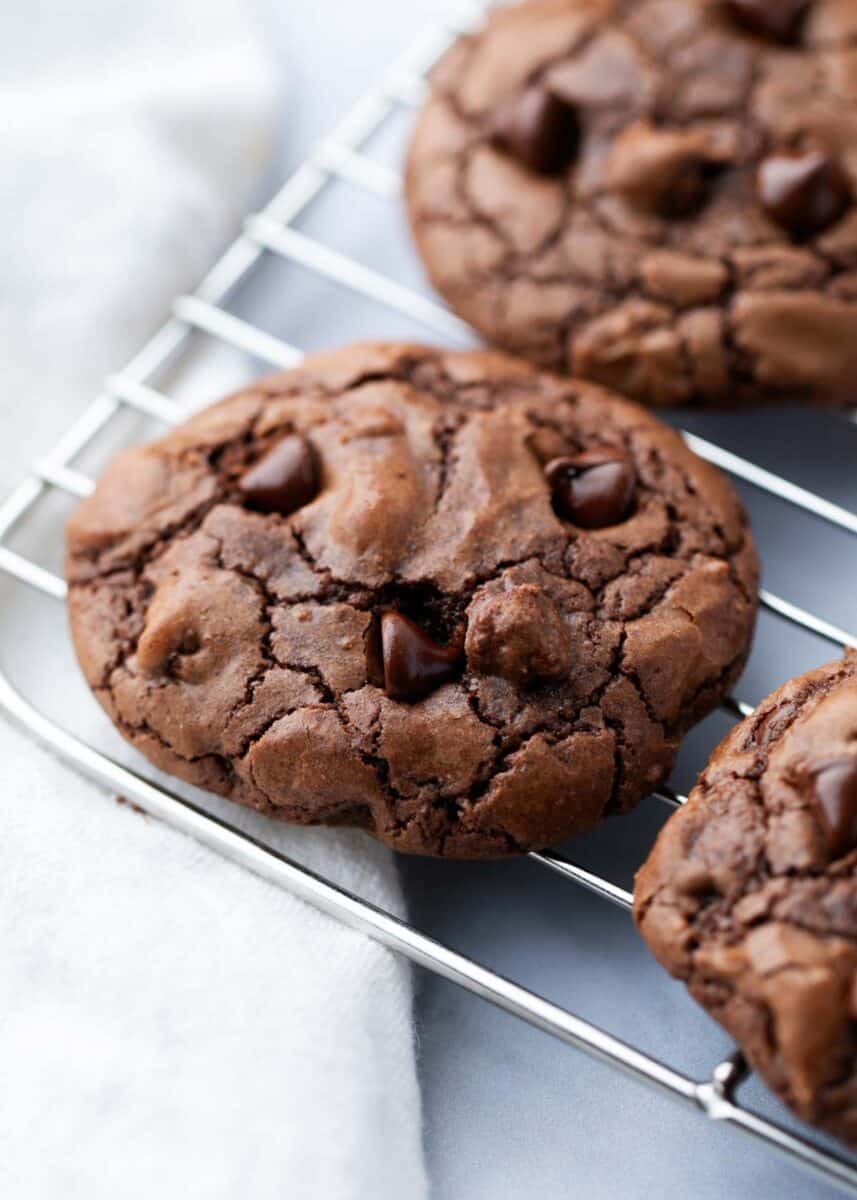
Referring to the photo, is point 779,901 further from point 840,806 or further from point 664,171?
point 664,171

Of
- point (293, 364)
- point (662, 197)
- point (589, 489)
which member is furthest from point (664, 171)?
point (293, 364)

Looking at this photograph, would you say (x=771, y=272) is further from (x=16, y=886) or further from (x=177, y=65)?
(x=16, y=886)

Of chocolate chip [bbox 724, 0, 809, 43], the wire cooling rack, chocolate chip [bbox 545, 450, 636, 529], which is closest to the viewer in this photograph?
the wire cooling rack

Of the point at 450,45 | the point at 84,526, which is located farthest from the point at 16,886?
the point at 450,45

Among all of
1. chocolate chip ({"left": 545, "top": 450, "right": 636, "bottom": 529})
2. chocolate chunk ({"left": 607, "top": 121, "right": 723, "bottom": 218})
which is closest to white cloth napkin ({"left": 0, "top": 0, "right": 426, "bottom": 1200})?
chocolate chip ({"left": 545, "top": 450, "right": 636, "bottom": 529})

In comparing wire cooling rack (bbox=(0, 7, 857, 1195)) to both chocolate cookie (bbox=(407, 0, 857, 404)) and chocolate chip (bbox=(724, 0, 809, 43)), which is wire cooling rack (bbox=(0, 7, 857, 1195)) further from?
chocolate chip (bbox=(724, 0, 809, 43))

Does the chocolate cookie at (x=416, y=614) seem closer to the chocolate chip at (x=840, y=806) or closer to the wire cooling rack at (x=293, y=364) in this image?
the wire cooling rack at (x=293, y=364)
